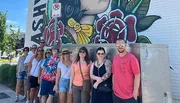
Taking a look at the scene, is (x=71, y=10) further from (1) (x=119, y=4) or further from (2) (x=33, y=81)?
(2) (x=33, y=81)

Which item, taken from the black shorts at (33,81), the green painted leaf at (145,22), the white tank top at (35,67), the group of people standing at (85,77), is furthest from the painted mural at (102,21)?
the group of people standing at (85,77)

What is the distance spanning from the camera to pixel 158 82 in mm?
3746

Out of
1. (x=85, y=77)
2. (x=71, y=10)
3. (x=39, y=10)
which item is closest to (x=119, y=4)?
(x=71, y=10)

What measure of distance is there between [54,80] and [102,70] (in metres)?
1.63

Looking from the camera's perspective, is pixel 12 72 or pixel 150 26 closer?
pixel 150 26

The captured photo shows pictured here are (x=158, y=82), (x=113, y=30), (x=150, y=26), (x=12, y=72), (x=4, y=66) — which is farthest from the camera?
(x=4, y=66)

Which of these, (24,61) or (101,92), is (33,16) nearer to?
(24,61)

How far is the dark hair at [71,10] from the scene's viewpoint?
8.20 m

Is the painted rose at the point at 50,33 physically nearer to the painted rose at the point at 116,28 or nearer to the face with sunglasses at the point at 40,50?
the painted rose at the point at 116,28

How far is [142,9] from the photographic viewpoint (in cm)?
584

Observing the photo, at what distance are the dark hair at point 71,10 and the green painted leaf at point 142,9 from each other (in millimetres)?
2685

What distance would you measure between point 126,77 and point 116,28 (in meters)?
3.31

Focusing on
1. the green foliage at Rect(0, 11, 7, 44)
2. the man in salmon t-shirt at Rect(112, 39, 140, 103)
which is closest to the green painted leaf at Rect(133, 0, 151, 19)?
the man in salmon t-shirt at Rect(112, 39, 140, 103)

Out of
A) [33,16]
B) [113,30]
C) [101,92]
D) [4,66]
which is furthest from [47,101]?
[33,16]
